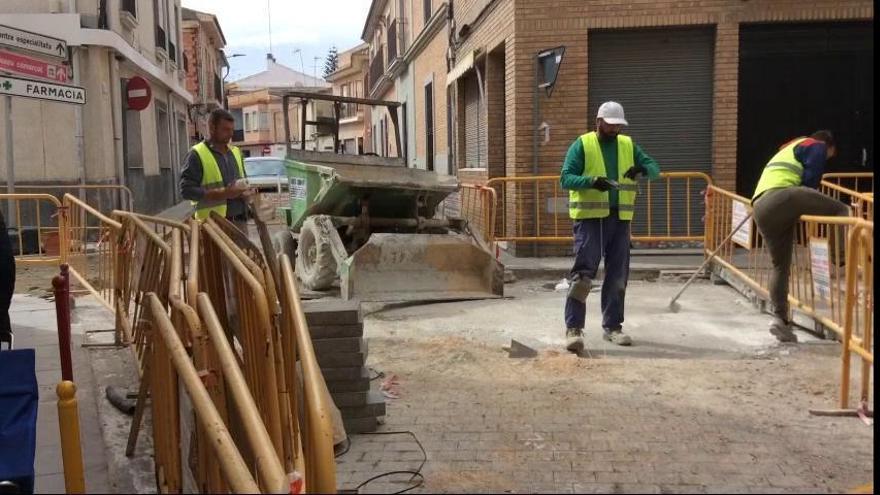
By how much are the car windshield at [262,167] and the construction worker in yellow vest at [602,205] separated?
53.2ft

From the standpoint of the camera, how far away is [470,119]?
47.8ft

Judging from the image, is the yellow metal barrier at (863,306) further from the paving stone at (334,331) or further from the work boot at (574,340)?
the paving stone at (334,331)

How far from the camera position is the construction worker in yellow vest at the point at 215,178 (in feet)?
20.1

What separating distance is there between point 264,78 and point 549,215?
66.3 meters

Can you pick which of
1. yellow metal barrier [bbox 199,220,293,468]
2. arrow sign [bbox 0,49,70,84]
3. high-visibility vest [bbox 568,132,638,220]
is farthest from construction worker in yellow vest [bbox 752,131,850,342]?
arrow sign [bbox 0,49,70,84]

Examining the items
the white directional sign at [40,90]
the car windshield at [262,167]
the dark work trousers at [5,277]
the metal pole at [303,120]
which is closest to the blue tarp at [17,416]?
the dark work trousers at [5,277]

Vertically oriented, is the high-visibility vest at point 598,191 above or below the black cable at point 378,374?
above

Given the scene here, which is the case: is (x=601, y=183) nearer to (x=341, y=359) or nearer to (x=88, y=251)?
(x=341, y=359)

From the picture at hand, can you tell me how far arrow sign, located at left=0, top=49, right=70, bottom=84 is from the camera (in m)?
7.14

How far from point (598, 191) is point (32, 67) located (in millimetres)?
5201

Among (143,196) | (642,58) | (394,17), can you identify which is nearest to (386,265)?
(642,58)

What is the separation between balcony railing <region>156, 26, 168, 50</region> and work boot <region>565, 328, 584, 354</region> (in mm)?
18835

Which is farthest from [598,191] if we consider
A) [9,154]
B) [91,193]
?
[91,193]

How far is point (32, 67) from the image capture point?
7559mm
